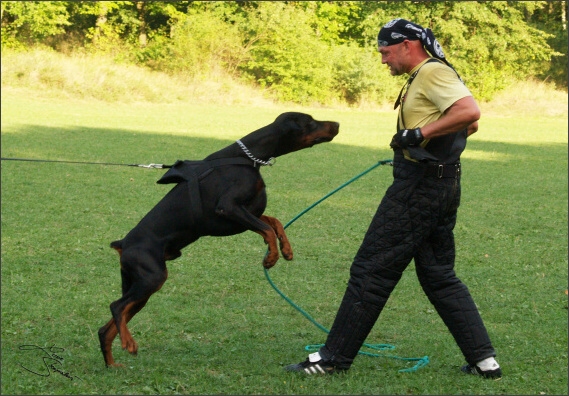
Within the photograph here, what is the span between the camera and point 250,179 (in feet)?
15.0

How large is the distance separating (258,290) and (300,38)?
2959 cm

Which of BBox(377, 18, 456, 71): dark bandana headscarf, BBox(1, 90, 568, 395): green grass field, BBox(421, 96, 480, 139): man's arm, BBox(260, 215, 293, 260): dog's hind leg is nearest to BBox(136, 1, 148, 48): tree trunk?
BBox(1, 90, 568, 395): green grass field

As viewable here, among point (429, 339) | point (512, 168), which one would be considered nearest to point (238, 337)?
point (429, 339)

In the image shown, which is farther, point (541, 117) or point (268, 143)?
point (541, 117)

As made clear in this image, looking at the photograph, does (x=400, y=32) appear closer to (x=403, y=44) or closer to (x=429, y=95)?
(x=403, y=44)

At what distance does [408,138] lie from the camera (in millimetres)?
4180

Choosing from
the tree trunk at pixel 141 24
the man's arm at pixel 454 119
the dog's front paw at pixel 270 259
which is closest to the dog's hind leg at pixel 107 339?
the dog's front paw at pixel 270 259

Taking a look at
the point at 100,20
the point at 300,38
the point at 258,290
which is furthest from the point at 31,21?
the point at 258,290

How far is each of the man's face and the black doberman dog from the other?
85 cm

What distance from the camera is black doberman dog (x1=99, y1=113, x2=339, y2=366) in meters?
4.46

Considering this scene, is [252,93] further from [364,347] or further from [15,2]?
[364,347]

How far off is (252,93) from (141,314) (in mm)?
26801

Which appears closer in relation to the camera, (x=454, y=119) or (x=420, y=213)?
(x=454, y=119)

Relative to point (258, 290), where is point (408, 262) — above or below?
above
